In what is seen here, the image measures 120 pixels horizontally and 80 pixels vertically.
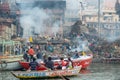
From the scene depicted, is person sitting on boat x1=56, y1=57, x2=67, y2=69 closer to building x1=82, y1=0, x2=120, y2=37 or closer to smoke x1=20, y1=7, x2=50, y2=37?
smoke x1=20, y1=7, x2=50, y2=37

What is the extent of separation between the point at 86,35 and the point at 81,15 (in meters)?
26.7

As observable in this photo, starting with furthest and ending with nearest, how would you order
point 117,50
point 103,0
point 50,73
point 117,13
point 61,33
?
point 103,0
point 117,13
point 61,33
point 117,50
point 50,73

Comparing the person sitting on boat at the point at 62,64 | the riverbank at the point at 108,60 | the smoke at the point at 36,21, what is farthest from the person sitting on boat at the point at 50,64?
the smoke at the point at 36,21

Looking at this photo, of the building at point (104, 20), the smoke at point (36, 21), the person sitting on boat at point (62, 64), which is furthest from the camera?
the building at point (104, 20)

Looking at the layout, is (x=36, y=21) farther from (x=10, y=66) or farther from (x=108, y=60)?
(x=10, y=66)

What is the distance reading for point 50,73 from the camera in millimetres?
30484

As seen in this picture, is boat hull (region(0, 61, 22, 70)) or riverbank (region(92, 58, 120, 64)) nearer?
boat hull (region(0, 61, 22, 70))

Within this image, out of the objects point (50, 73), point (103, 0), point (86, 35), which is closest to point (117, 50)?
point (86, 35)

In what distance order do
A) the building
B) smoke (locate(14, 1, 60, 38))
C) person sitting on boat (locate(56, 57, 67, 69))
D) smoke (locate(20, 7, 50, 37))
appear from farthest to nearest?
the building, smoke (locate(14, 1, 60, 38)), smoke (locate(20, 7, 50, 37)), person sitting on boat (locate(56, 57, 67, 69))

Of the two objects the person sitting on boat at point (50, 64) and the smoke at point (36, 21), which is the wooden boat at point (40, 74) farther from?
the smoke at point (36, 21)

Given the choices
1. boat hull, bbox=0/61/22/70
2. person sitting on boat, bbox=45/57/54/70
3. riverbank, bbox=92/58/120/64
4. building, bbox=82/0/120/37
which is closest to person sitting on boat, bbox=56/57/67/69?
person sitting on boat, bbox=45/57/54/70

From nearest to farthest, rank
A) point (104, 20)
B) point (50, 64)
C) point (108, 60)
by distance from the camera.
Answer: point (50, 64) → point (108, 60) → point (104, 20)

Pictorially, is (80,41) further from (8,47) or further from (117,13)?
(117,13)

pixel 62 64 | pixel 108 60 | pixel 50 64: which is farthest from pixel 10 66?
pixel 108 60
